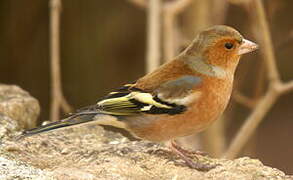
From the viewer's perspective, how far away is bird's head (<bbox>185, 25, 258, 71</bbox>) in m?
4.70

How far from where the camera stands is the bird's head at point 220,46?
470 cm

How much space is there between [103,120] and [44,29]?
5132 mm

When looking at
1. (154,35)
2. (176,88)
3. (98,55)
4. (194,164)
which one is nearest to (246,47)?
(176,88)

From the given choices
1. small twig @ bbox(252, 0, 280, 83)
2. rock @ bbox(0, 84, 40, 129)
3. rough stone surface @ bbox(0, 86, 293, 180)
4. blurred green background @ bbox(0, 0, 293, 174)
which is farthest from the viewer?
blurred green background @ bbox(0, 0, 293, 174)

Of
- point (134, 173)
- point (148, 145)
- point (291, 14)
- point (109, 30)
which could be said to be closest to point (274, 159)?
Answer: point (291, 14)

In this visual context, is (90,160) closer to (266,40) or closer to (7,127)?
(7,127)

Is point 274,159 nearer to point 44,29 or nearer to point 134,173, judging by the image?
point 44,29

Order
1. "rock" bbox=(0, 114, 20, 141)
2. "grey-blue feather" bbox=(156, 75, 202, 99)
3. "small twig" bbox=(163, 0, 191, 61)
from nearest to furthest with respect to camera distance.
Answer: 1. "rock" bbox=(0, 114, 20, 141)
2. "grey-blue feather" bbox=(156, 75, 202, 99)
3. "small twig" bbox=(163, 0, 191, 61)

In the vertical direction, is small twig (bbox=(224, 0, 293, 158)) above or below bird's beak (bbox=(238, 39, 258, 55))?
below

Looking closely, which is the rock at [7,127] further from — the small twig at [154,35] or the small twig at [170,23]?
the small twig at [170,23]

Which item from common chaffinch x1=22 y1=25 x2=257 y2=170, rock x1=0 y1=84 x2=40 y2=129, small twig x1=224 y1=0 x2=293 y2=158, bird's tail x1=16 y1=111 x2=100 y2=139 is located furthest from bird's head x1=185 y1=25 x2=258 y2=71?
rock x1=0 y1=84 x2=40 y2=129

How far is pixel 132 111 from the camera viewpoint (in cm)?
450

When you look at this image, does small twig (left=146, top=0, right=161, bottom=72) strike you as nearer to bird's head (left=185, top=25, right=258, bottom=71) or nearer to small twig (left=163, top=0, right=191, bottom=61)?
small twig (left=163, top=0, right=191, bottom=61)

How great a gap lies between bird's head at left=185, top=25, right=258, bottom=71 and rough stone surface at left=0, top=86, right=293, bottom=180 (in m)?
0.60
